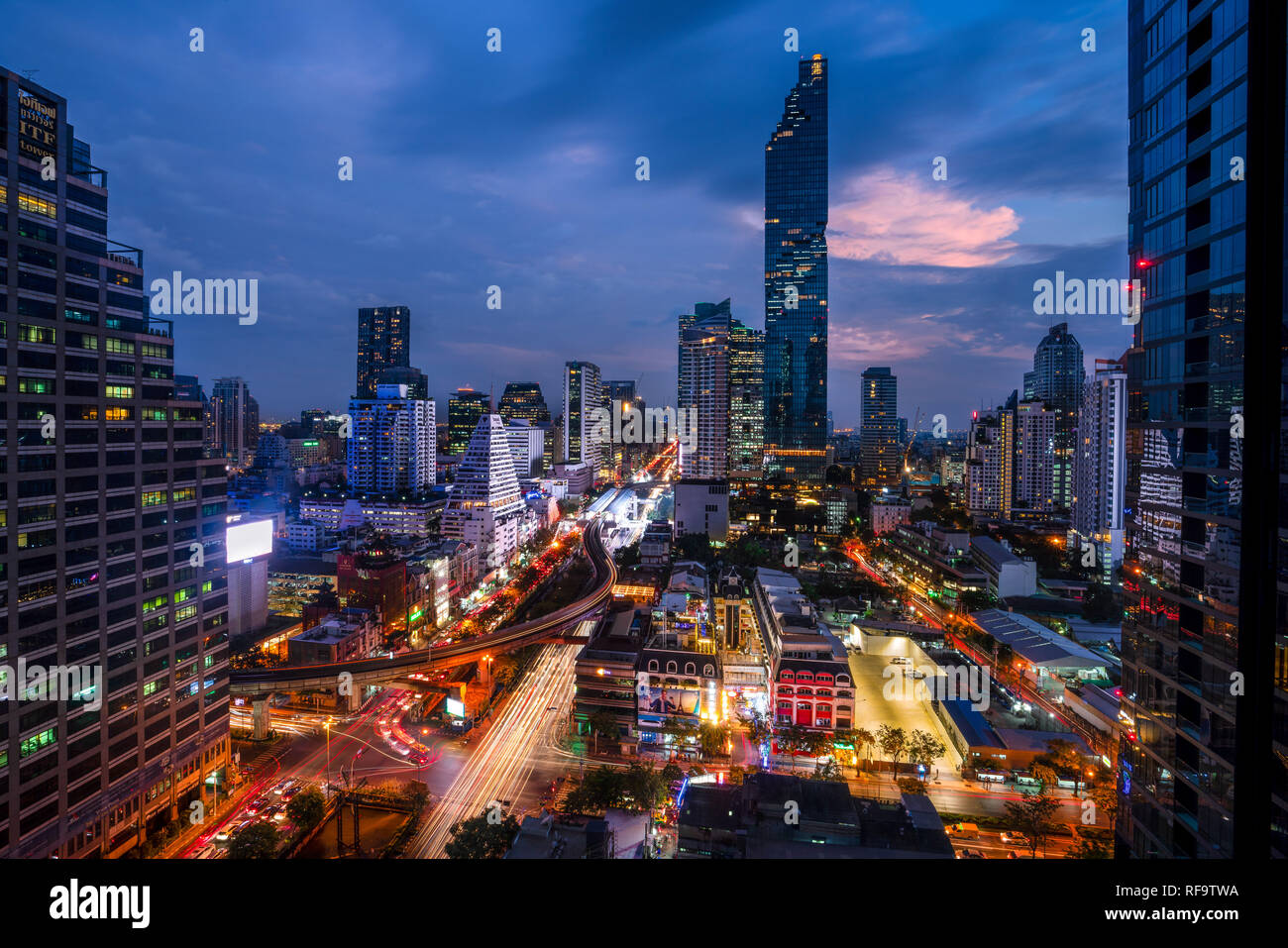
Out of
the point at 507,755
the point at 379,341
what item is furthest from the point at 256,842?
the point at 379,341

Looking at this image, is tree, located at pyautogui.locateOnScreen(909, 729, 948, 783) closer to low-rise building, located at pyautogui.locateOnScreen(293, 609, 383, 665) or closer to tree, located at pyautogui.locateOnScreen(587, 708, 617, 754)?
tree, located at pyautogui.locateOnScreen(587, 708, 617, 754)

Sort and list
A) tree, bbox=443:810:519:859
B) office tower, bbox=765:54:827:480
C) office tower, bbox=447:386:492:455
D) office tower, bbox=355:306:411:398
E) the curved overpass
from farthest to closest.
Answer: office tower, bbox=447:386:492:455 → office tower, bbox=355:306:411:398 → office tower, bbox=765:54:827:480 → the curved overpass → tree, bbox=443:810:519:859

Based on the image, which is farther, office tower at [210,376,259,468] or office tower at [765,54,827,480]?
office tower at [765,54,827,480]

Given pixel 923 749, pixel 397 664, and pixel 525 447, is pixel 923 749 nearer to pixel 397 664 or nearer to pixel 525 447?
pixel 397 664

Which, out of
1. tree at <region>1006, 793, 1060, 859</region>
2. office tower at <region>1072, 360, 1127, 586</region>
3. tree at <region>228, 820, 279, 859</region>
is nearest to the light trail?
tree at <region>228, 820, 279, 859</region>

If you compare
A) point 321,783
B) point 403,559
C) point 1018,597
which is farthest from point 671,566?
point 321,783

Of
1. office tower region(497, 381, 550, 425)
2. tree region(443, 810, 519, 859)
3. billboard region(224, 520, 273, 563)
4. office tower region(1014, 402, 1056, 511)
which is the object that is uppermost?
office tower region(497, 381, 550, 425)
